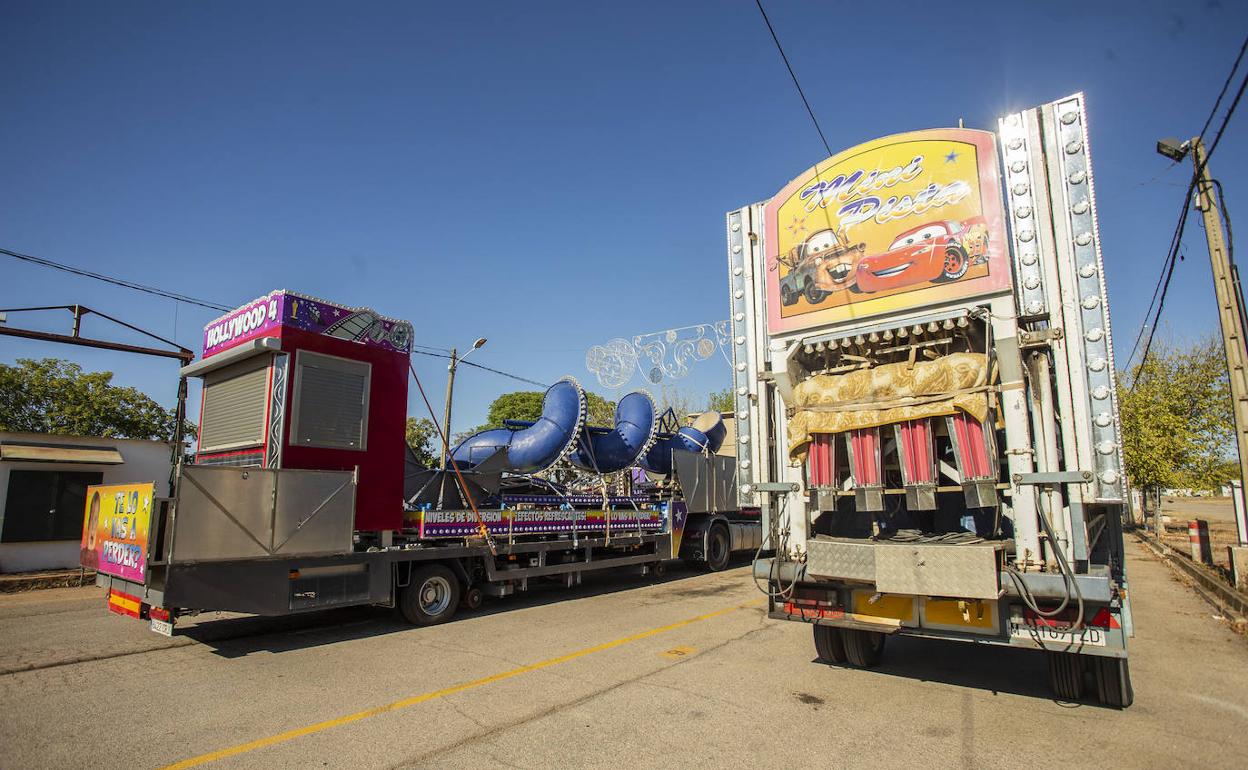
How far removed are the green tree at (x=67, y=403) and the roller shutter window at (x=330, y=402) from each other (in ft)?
87.3

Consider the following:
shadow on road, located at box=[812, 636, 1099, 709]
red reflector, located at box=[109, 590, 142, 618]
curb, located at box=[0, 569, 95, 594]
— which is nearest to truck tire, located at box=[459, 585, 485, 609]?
red reflector, located at box=[109, 590, 142, 618]

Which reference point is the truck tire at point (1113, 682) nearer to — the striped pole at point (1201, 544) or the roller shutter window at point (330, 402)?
the roller shutter window at point (330, 402)

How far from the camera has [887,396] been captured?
19.1 ft

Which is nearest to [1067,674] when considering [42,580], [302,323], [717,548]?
[302,323]

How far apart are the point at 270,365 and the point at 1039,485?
800 centimetres

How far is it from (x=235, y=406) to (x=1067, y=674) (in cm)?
927

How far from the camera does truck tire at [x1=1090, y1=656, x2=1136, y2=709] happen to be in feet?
17.1

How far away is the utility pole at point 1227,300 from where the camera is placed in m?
10.3

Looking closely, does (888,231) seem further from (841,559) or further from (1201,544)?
(1201,544)

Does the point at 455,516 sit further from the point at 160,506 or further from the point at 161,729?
the point at 161,729

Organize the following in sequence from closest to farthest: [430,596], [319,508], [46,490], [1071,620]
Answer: [1071,620]
[319,508]
[430,596]
[46,490]

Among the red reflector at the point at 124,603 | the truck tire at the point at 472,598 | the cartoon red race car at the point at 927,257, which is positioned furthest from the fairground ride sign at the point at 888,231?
the red reflector at the point at 124,603

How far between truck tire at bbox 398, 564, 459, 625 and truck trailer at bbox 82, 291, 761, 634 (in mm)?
20

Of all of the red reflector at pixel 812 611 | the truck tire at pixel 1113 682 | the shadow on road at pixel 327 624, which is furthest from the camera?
the shadow on road at pixel 327 624
